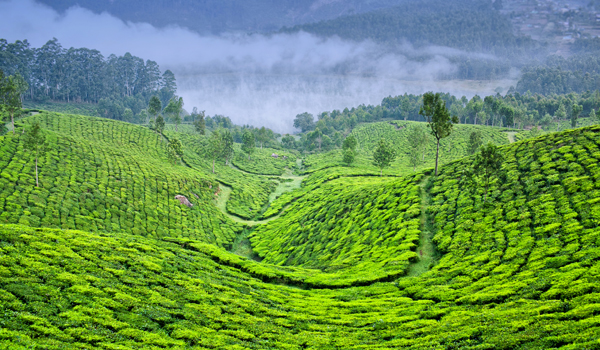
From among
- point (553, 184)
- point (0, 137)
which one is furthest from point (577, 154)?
point (0, 137)

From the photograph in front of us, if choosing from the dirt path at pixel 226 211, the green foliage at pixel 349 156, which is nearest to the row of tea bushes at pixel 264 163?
the green foliage at pixel 349 156

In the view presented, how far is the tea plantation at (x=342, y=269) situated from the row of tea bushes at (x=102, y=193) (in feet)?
1.48

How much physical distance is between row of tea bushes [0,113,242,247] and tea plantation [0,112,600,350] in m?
0.45

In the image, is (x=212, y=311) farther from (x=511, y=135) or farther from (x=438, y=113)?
(x=511, y=135)

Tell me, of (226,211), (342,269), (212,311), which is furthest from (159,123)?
(212,311)

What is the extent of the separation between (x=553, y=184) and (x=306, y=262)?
36.6m

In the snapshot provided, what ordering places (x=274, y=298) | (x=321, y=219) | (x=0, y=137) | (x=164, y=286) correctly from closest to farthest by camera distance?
1. (x=164, y=286)
2. (x=274, y=298)
3. (x=321, y=219)
4. (x=0, y=137)

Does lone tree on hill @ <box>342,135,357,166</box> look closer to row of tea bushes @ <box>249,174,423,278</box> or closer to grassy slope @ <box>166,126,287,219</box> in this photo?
grassy slope @ <box>166,126,287,219</box>

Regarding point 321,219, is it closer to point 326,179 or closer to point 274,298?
point 274,298

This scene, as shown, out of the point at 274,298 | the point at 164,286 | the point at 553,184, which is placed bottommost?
the point at 274,298

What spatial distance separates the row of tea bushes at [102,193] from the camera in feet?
189

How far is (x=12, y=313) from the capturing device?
1984cm

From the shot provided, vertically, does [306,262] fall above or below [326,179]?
below

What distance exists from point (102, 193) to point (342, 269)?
55860 millimetres
